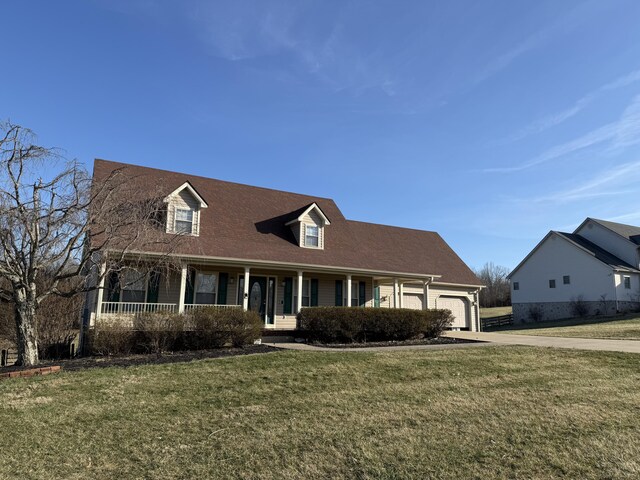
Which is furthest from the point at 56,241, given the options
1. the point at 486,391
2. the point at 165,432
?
the point at 486,391

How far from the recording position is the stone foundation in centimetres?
3584

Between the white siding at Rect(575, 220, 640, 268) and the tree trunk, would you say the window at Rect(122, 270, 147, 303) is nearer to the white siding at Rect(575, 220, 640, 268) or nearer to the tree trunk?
the tree trunk

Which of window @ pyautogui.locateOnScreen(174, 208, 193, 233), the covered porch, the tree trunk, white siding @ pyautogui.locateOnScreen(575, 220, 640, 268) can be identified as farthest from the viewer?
white siding @ pyautogui.locateOnScreen(575, 220, 640, 268)

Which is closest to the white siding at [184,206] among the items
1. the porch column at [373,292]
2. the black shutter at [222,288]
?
the black shutter at [222,288]

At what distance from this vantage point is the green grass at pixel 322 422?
477 cm

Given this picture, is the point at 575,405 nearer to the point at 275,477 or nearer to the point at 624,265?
the point at 275,477

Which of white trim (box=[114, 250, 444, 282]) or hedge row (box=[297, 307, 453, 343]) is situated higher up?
white trim (box=[114, 250, 444, 282])

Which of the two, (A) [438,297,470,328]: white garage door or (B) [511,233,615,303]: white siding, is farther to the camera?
(B) [511,233,615,303]: white siding

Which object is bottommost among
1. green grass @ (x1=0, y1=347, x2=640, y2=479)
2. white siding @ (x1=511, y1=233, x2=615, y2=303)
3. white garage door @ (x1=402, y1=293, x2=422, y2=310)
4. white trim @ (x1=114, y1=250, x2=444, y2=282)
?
green grass @ (x1=0, y1=347, x2=640, y2=479)

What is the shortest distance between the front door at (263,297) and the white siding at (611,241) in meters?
34.0

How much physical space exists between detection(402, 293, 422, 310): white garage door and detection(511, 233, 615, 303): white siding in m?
20.7

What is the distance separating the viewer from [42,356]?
1248cm

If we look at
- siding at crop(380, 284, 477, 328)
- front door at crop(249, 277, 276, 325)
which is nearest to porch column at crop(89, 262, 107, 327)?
front door at crop(249, 277, 276, 325)

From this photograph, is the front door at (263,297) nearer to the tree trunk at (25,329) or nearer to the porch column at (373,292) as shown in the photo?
the porch column at (373,292)
